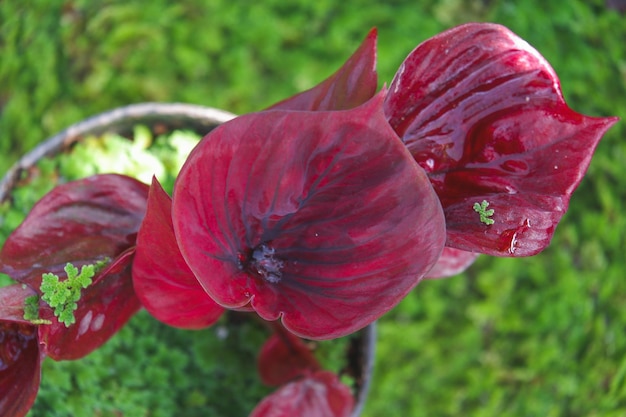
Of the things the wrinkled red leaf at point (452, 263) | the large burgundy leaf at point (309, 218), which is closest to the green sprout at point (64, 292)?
the large burgundy leaf at point (309, 218)

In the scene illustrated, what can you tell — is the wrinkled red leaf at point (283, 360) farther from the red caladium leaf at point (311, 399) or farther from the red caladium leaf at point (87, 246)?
the red caladium leaf at point (87, 246)

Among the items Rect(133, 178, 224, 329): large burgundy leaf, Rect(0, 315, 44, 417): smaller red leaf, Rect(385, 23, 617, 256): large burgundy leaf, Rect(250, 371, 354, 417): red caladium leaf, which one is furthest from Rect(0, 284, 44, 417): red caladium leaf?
Rect(385, 23, 617, 256): large burgundy leaf

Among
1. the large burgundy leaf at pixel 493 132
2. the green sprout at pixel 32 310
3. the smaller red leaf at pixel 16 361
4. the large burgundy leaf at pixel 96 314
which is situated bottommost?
the smaller red leaf at pixel 16 361

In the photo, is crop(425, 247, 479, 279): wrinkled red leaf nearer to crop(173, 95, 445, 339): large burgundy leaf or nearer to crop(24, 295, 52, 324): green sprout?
crop(173, 95, 445, 339): large burgundy leaf

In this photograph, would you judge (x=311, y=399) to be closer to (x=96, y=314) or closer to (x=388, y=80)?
(x=96, y=314)

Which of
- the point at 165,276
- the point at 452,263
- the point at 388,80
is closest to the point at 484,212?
the point at 452,263

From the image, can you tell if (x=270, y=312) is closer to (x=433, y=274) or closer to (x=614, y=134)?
(x=433, y=274)

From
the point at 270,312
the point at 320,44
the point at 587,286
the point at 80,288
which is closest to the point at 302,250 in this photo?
the point at 270,312
